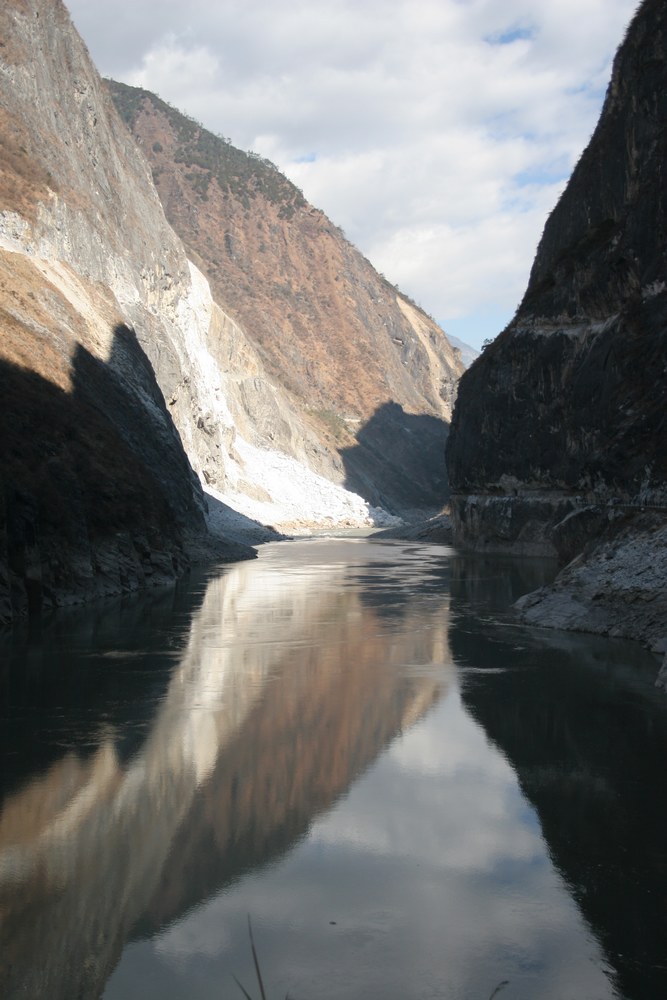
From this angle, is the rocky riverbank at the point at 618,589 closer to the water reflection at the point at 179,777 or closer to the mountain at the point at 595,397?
the mountain at the point at 595,397

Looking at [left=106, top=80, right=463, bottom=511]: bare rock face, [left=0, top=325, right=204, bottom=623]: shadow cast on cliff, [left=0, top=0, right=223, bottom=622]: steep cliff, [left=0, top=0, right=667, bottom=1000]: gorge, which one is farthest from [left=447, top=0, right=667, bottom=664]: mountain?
Result: [left=106, top=80, right=463, bottom=511]: bare rock face

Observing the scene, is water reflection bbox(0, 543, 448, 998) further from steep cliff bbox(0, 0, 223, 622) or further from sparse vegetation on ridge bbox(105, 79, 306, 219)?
sparse vegetation on ridge bbox(105, 79, 306, 219)

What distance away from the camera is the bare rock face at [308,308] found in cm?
12619

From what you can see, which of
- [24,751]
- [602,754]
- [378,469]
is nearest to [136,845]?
[24,751]

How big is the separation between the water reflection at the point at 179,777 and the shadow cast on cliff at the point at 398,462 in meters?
91.6

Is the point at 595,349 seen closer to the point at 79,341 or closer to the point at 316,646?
the point at 79,341

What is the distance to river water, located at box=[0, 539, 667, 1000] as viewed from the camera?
7.34 metres

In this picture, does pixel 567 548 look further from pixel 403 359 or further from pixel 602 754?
pixel 403 359

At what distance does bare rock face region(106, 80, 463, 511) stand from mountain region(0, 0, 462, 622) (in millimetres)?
369

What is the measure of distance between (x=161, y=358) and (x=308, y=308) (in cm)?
7489

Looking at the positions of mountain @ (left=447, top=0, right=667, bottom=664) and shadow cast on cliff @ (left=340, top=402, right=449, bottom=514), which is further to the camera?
shadow cast on cliff @ (left=340, top=402, right=449, bottom=514)

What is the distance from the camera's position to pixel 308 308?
14075 centimetres

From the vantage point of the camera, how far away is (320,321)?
5556 inches

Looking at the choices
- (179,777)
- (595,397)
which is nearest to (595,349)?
(595,397)
